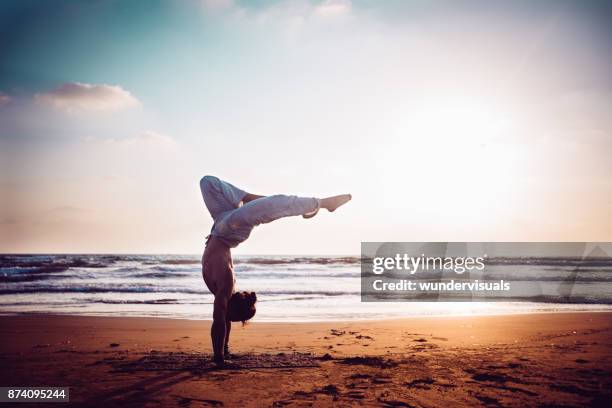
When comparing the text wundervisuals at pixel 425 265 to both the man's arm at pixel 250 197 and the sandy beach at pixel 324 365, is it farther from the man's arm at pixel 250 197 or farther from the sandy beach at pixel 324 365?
the man's arm at pixel 250 197

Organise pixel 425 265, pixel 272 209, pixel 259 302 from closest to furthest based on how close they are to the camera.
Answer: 1. pixel 272 209
2. pixel 259 302
3. pixel 425 265

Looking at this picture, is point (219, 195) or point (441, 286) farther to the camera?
point (441, 286)

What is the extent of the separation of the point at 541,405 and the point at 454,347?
2.60m

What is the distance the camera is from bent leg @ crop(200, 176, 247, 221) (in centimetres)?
499

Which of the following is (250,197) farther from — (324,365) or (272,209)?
(324,365)

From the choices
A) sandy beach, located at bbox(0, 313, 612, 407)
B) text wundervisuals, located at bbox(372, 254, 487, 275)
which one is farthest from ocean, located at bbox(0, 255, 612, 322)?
text wundervisuals, located at bbox(372, 254, 487, 275)

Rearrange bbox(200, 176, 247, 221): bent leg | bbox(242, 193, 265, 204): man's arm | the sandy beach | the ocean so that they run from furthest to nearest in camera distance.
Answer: the ocean, bbox(242, 193, 265, 204): man's arm, bbox(200, 176, 247, 221): bent leg, the sandy beach

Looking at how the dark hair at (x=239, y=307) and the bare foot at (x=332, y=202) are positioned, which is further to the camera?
the dark hair at (x=239, y=307)

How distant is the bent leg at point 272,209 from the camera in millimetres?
4621

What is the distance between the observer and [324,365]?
5051mm

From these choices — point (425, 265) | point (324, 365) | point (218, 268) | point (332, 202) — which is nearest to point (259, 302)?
point (324, 365)

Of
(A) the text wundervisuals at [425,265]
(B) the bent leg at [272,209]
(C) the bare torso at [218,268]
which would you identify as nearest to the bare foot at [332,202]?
(B) the bent leg at [272,209]

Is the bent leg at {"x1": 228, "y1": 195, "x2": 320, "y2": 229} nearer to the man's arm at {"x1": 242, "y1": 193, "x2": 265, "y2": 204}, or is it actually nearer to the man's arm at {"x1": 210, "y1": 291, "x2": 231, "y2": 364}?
the man's arm at {"x1": 242, "y1": 193, "x2": 265, "y2": 204}

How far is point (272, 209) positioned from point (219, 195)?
0.76 meters
